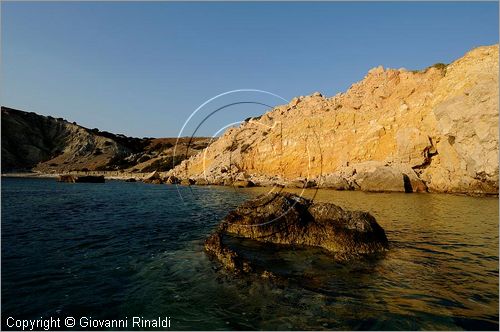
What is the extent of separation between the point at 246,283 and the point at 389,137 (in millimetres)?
47398

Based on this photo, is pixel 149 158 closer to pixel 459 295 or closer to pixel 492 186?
pixel 492 186

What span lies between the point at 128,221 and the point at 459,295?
64.1 ft

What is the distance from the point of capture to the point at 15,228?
60.1 feet

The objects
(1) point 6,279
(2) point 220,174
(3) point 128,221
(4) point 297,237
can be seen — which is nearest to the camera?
(1) point 6,279

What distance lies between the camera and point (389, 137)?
166 ft

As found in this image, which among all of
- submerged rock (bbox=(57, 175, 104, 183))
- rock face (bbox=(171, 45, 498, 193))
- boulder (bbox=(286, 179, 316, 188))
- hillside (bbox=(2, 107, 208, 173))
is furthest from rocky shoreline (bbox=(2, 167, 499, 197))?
hillside (bbox=(2, 107, 208, 173))

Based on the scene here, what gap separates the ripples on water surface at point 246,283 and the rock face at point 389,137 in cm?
2524

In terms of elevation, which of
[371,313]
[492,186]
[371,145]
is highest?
[371,145]

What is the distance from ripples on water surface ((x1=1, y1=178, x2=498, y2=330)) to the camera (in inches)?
317

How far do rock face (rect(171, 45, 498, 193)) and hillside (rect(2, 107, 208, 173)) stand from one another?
39853 millimetres

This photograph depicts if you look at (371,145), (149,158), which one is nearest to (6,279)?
(371,145)

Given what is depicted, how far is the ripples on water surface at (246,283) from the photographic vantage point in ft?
26.4

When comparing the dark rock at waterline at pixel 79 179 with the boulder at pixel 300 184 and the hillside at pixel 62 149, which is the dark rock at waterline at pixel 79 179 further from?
the boulder at pixel 300 184

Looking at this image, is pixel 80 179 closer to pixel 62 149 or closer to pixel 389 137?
pixel 389 137
